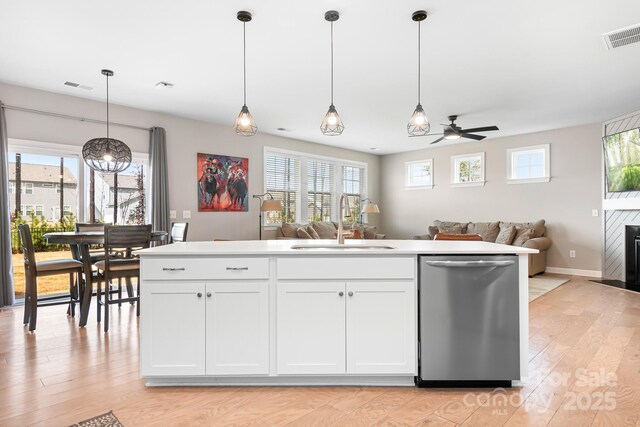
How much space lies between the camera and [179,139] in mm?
5844

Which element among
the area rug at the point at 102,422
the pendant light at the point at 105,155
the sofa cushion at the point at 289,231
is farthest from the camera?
the sofa cushion at the point at 289,231

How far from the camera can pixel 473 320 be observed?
2232 mm

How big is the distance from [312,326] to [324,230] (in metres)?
5.29

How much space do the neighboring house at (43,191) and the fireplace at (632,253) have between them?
8.08 m

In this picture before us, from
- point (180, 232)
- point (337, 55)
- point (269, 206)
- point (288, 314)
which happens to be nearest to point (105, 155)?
point (180, 232)

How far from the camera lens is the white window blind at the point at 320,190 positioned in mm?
7945

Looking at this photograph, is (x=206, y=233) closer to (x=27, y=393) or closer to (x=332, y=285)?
(x=27, y=393)

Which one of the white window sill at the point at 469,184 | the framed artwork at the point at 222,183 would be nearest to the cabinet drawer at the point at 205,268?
the framed artwork at the point at 222,183

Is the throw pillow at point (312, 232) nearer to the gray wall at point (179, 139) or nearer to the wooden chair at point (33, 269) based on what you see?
the gray wall at point (179, 139)

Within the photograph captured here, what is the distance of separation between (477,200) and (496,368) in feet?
20.2

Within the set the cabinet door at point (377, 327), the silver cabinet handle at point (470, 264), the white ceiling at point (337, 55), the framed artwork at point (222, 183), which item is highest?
the white ceiling at point (337, 55)

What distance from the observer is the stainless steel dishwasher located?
7.30 feet

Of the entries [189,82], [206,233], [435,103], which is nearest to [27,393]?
[189,82]

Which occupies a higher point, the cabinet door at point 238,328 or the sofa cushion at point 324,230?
the sofa cushion at point 324,230
